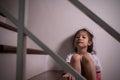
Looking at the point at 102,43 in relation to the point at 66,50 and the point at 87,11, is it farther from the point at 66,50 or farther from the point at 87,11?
the point at 87,11

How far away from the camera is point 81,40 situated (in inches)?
63.5

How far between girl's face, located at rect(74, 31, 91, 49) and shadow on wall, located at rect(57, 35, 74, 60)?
99 millimetres

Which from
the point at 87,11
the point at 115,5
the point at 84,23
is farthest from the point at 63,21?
the point at 87,11

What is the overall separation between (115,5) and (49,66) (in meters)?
0.88

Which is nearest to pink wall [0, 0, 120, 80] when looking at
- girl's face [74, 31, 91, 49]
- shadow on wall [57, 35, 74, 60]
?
shadow on wall [57, 35, 74, 60]

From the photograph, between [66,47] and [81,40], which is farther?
[66,47]

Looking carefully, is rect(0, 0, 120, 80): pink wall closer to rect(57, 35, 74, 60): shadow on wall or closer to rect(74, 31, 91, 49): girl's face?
rect(57, 35, 74, 60): shadow on wall

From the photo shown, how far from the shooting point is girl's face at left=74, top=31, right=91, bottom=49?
1.61 metres

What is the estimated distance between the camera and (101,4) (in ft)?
5.65

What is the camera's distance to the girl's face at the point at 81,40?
5.28ft

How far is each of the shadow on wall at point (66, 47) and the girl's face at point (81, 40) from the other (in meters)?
0.10

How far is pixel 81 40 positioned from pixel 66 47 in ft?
0.66

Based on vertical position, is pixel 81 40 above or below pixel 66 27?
below

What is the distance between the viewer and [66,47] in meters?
1.75
